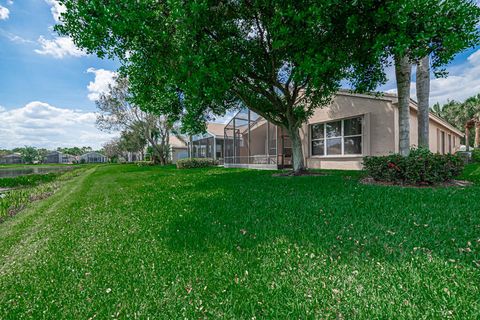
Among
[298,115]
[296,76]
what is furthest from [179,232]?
[298,115]

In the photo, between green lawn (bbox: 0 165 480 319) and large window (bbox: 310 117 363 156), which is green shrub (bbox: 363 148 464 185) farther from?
large window (bbox: 310 117 363 156)

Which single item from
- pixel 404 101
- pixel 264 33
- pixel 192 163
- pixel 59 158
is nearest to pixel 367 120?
pixel 404 101

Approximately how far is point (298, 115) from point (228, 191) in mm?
5645

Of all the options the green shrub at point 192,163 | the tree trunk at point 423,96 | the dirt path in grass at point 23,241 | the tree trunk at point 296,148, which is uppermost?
the tree trunk at point 423,96

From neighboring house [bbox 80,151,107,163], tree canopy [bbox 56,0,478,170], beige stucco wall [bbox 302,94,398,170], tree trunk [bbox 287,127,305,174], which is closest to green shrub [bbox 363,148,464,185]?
tree canopy [bbox 56,0,478,170]

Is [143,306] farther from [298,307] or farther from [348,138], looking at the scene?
[348,138]

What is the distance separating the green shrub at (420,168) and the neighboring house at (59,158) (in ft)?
346

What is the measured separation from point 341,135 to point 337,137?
28 cm

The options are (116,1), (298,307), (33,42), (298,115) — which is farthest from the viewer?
(298,115)

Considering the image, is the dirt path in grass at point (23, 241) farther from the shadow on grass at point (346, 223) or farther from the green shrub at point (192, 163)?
the green shrub at point (192, 163)

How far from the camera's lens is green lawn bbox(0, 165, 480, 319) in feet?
5.97

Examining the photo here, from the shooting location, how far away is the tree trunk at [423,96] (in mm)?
7625

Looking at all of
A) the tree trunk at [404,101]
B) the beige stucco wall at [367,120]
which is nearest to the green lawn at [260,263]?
the tree trunk at [404,101]

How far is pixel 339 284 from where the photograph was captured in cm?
201
